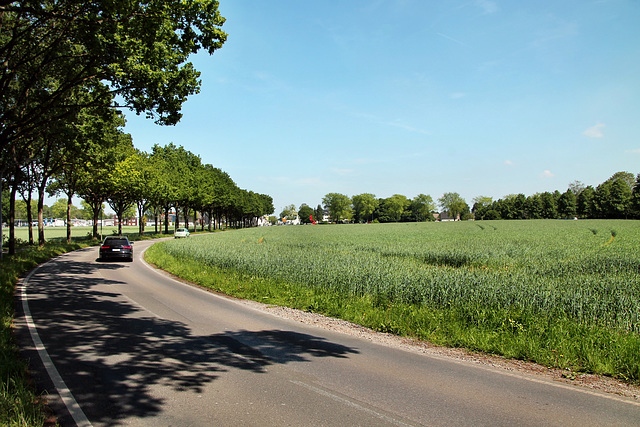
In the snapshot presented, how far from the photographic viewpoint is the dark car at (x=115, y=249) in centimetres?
2423

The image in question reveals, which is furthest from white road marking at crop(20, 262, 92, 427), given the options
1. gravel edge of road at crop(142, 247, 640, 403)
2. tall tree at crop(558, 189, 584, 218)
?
tall tree at crop(558, 189, 584, 218)

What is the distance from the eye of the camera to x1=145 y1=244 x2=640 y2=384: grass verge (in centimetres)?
629

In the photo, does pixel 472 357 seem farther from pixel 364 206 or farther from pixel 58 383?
pixel 364 206

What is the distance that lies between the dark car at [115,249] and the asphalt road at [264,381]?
16.3 meters

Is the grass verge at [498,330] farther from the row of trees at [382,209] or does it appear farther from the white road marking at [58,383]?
the row of trees at [382,209]

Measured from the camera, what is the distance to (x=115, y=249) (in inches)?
958

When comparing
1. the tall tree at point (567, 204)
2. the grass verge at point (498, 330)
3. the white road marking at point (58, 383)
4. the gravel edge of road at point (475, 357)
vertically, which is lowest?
the gravel edge of road at point (475, 357)

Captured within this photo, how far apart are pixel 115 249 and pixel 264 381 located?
74.3 ft

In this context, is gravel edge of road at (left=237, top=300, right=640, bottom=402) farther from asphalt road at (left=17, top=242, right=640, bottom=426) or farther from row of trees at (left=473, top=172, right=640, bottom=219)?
row of trees at (left=473, top=172, right=640, bottom=219)

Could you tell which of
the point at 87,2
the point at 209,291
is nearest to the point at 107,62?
the point at 87,2

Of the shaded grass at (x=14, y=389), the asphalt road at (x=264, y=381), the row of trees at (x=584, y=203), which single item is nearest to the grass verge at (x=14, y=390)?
the shaded grass at (x=14, y=389)

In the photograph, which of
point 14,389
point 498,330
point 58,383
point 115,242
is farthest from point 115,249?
point 498,330

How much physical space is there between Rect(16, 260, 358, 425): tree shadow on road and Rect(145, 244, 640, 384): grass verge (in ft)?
7.20

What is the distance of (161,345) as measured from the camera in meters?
6.98
